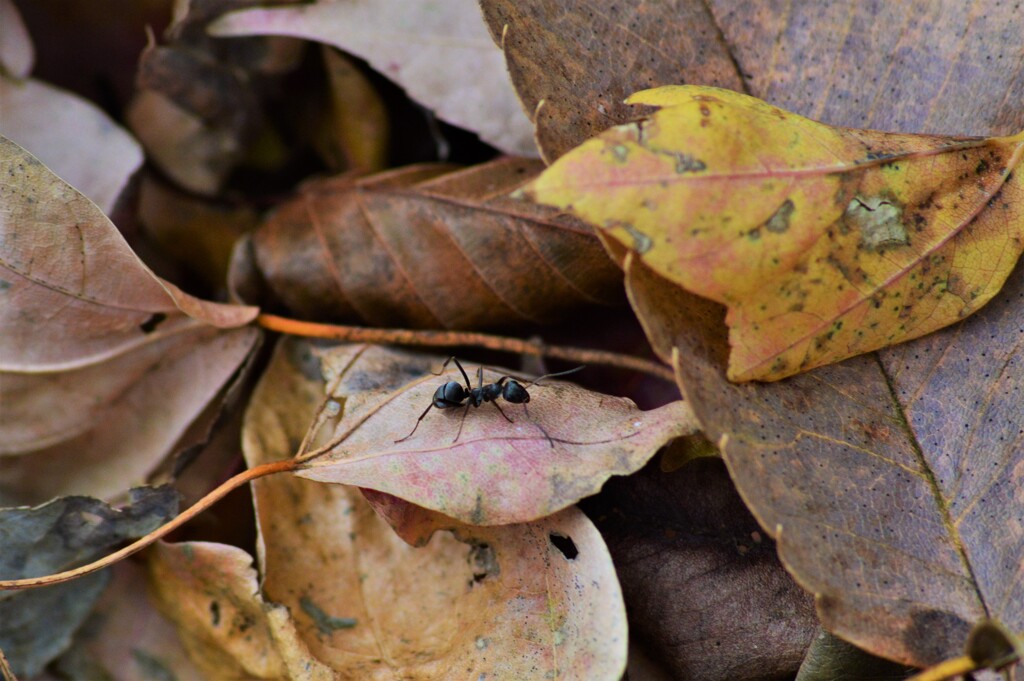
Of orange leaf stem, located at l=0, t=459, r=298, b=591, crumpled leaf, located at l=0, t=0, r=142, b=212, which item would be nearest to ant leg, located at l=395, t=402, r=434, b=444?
orange leaf stem, located at l=0, t=459, r=298, b=591

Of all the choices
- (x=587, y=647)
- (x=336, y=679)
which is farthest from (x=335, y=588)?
(x=587, y=647)

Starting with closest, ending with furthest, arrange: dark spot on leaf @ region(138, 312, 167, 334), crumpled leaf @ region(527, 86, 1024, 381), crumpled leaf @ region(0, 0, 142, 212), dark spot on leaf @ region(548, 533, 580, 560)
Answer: crumpled leaf @ region(527, 86, 1024, 381), dark spot on leaf @ region(548, 533, 580, 560), dark spot on leaf @ region(138, 312, 167, 334), crumpled leaf @ region(0, 0, 142, 212)

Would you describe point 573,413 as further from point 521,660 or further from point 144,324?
point 144,324

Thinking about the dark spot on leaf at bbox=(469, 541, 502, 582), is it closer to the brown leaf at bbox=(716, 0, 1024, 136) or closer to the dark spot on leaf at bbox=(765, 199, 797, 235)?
the dark spot on leaf at bbox=(765, 199, 797, 235)

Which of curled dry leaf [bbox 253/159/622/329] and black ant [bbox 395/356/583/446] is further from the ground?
curled dry leaf [bbox 253/159/622/329]

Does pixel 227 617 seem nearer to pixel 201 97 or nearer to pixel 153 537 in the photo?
pixel 153 537

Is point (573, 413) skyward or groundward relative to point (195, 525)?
skyward

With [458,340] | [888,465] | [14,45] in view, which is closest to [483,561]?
[458,340]
